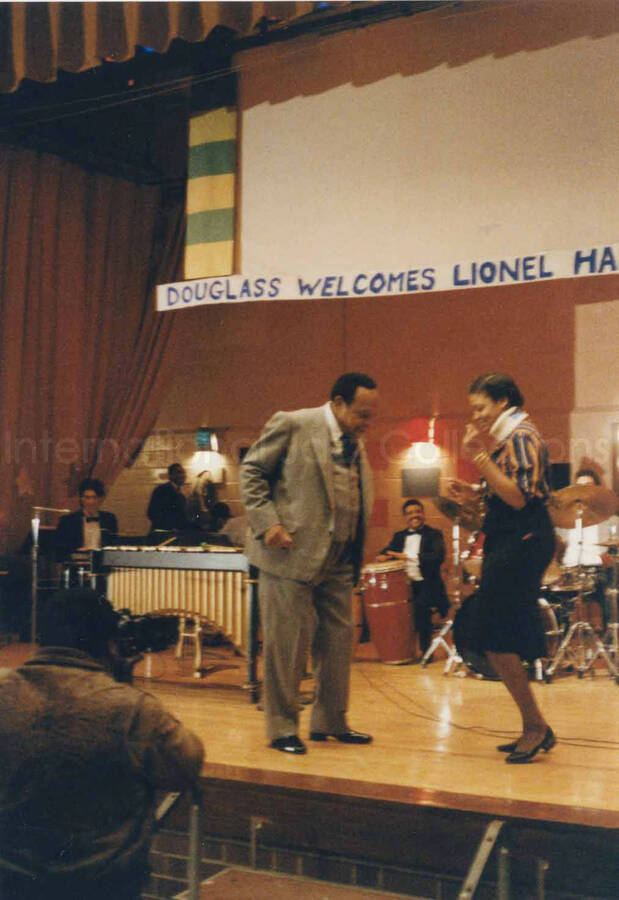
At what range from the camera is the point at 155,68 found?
6867 mm

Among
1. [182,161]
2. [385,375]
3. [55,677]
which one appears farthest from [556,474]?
[55,677]

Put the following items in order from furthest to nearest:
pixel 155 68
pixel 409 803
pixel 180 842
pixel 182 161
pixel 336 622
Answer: pixel 182 161 < pixel 155 68 < pixel 336 622 < pixel 180 842 < pixel 409 803

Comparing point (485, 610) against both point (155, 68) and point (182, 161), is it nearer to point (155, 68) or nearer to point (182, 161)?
point (155, 68)

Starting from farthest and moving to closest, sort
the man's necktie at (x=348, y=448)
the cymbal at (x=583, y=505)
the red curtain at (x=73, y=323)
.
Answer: the red curtain at (x=73, y=323), the cymbal at (x=583, y=505), the man's necktie at (x=348, y=448)

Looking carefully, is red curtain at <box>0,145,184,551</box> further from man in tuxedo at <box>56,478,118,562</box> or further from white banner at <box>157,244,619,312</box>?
white banner at <box>157,244,619,312</box>

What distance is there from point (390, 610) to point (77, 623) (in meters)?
6.19

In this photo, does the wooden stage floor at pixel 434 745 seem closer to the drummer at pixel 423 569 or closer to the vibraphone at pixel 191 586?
the vibraphone at pixel 191 586

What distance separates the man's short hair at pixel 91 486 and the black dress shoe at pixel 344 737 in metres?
4.39

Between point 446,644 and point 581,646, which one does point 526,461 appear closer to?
point 581,646

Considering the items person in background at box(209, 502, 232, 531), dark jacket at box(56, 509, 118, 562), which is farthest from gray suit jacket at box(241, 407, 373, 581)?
person in background at box(209, 502, 232, 531)

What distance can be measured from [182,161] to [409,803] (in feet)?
27.2

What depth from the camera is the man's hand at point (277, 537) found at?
15.1 feet

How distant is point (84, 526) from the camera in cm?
892

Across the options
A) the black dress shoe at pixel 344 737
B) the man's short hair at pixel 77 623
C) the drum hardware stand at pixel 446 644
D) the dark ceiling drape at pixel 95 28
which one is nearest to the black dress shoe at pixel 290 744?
the black dress shoe at pixel 344 737
